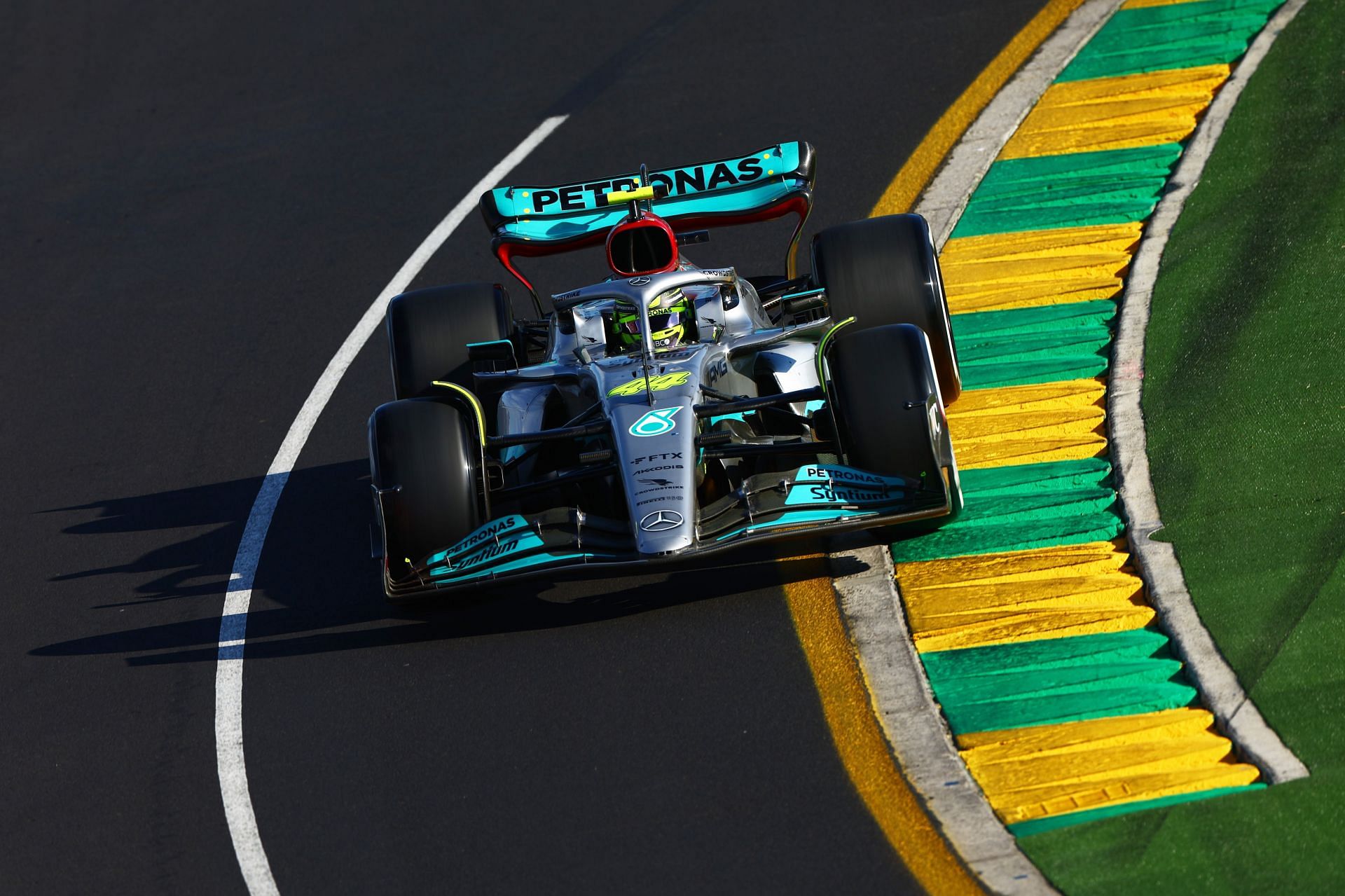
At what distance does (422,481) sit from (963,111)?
7182 millimetres

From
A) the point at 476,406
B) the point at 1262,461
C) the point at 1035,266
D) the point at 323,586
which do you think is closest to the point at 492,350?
the point at 476,406

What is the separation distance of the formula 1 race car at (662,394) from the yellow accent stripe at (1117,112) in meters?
3.50

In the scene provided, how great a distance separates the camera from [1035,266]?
1180cm

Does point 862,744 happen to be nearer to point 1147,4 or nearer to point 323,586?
point 323,586

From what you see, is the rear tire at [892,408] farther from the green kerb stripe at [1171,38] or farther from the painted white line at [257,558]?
the green kerb stripe at [1171,38]

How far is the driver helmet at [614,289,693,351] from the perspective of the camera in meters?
9.82

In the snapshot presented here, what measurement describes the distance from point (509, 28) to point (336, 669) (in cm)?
937

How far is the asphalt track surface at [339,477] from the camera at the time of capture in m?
7.71

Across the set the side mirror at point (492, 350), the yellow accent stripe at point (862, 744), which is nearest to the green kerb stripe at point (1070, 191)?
the side mirror at point (492, 350)

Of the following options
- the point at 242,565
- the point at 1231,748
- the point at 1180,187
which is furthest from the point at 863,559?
the point at 1180,187

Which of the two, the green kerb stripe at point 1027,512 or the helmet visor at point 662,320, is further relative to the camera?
the helmet visor at point 662,320

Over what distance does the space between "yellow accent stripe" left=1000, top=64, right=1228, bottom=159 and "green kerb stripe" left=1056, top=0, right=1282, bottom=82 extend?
7.6 inches

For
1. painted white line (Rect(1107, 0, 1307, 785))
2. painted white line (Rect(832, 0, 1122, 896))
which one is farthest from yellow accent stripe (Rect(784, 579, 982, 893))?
painted white line (Rect(1107, 0, 1307, 785))

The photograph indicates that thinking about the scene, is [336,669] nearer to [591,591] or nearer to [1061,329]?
[591,591]
